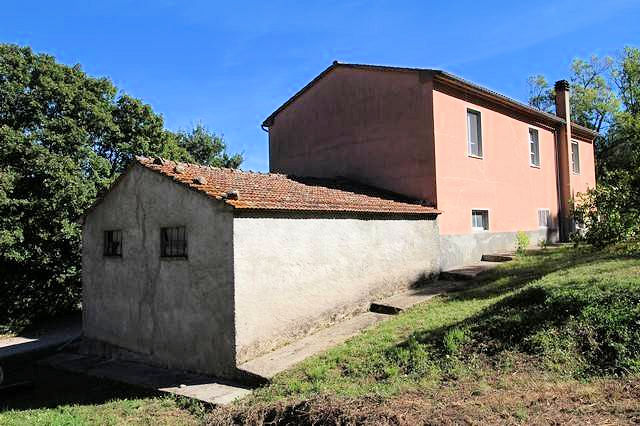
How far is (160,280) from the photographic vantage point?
32.8 feet

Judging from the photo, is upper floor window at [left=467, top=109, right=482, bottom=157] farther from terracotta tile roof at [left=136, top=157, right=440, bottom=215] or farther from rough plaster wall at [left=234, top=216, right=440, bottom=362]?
rough plaster wall at [left=234, top=216, right=440, bottom=362]

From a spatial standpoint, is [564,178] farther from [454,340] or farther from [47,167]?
[47,167]

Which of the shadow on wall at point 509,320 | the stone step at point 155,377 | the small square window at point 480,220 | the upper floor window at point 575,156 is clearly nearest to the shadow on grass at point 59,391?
the stone step at point 155,377

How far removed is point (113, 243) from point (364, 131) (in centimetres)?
826

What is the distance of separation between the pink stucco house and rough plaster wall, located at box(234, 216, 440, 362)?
2222mm

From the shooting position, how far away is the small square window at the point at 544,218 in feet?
59.6

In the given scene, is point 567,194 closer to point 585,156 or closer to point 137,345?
point 585,156

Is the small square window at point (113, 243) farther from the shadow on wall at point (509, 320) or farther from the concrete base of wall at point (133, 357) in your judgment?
the shadow on wall at point (509, 320)

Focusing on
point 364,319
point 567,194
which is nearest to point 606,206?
point 364,319

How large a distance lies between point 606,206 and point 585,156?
1685 centimetres

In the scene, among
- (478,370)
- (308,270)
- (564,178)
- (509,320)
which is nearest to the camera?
(478,370)

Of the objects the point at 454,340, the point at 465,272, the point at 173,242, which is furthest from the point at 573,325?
the point at 173,242

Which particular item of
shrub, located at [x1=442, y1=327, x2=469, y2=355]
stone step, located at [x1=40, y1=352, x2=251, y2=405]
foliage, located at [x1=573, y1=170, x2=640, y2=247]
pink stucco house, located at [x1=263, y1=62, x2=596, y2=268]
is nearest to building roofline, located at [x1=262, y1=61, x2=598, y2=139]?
pink stucco house, located at [x1=263, y1=62, x2=596, y2=268]

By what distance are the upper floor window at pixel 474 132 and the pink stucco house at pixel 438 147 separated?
0.11 feet
